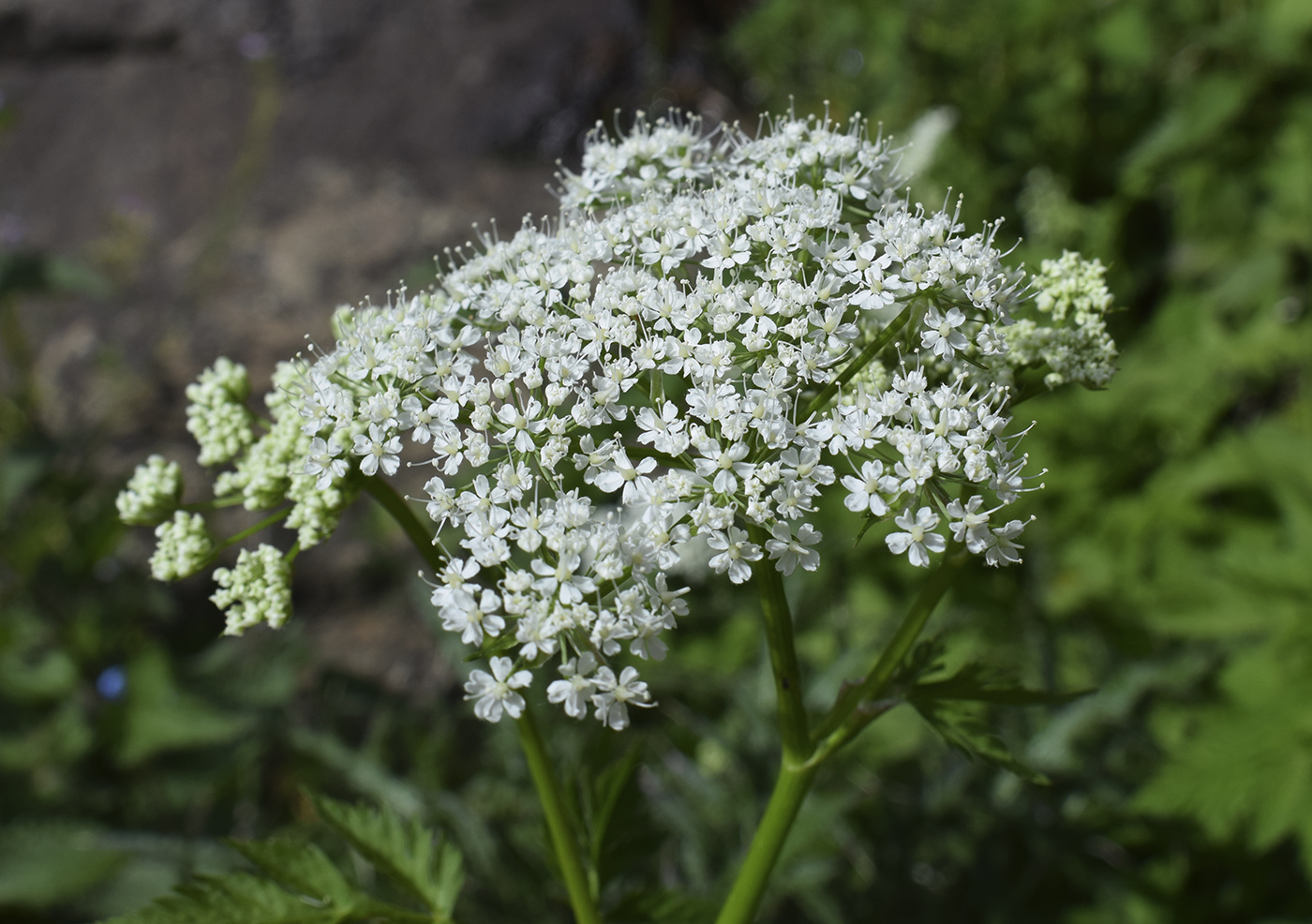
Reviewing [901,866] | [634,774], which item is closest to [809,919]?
[901,866]

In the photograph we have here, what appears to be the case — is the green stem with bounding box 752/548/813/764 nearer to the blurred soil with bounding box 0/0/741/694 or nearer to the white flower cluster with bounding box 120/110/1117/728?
the white flower cluster with bounding box 120/110/1117/728

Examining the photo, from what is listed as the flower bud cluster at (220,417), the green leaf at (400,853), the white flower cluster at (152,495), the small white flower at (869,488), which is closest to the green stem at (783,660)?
the small white flower at (869,488)

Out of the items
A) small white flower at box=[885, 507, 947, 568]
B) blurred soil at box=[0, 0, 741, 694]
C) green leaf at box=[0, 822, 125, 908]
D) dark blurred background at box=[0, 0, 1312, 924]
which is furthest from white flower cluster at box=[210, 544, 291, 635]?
blurred soil at box=[0, 0, 741, 694]

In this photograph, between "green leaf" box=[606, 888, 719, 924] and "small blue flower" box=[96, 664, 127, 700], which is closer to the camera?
"green leaf" box=[606, 888, 719, 924]

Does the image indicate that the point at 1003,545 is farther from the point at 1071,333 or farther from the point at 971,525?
the point at 1071,333

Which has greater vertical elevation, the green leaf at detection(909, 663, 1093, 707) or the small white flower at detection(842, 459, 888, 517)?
the small white flower at detection(842, 459, 888, 517)

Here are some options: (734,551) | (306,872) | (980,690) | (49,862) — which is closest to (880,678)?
(980,690)
